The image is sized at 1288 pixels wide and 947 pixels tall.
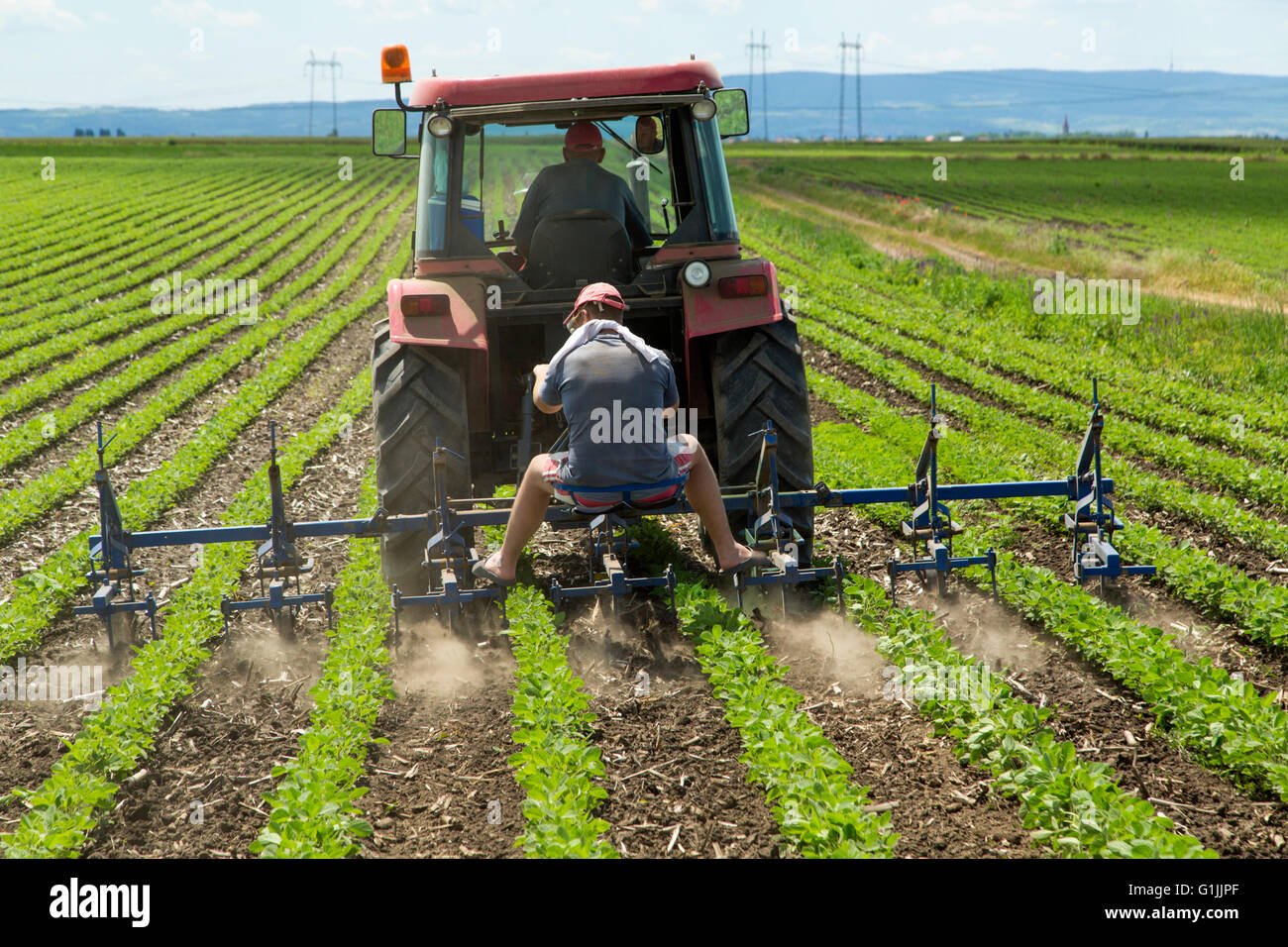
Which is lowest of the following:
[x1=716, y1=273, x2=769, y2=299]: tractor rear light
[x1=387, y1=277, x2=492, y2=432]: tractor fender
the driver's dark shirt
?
[x1=387, y1=277, x2=492, y2=432]: tractor fender

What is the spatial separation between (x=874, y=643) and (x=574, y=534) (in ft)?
8.86

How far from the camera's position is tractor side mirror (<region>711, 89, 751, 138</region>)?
586 centimetres

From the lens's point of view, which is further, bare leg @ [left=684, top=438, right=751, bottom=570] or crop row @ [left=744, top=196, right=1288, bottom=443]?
crop row @ [left=744, top=196, right=1288, bottom=443]

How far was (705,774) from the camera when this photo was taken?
4.24 m

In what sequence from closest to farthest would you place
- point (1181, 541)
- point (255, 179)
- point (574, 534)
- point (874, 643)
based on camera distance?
point (874, 643), point (1181, 541), point (574, 534), point (255, 179)

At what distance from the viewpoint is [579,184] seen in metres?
6.18

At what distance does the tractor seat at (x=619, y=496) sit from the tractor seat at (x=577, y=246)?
157 centimetres

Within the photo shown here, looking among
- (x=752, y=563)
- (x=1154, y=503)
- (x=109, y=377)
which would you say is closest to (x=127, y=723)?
(x=752, y=563)

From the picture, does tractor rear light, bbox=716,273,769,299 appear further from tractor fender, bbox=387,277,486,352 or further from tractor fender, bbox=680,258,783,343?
tractor fender, bbox=387,277,486,352

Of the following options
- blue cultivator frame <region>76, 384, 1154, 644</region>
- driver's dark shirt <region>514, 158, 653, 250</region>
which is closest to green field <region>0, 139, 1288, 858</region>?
blue cultivator frame <region>76, 384, 1154, 644</region>

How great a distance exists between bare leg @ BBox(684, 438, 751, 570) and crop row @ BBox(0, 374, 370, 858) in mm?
2582

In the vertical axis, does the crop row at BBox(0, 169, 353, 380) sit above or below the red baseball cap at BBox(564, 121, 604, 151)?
below
